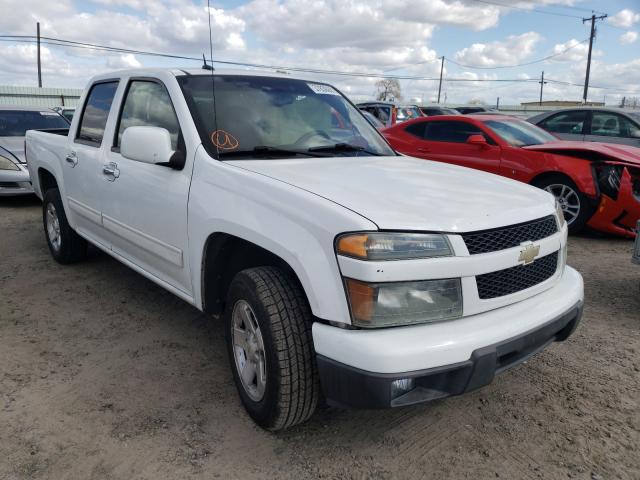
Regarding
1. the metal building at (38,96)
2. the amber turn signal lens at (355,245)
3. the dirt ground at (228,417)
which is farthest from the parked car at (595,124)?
the metal building at (38,96)

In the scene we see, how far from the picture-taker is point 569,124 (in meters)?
9.76

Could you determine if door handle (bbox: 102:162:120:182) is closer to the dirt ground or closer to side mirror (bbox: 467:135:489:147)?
the dirt ground

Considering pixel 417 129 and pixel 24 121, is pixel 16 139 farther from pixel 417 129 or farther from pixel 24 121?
pixel 417 129

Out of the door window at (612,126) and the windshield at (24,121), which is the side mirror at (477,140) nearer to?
the door window at (612,126)

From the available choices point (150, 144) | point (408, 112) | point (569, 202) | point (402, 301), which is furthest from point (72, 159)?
point (408, 112)

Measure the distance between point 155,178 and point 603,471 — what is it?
2710 millimetres

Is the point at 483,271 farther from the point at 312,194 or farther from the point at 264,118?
the point at 264,118

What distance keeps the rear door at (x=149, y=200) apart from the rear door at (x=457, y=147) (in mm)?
4884

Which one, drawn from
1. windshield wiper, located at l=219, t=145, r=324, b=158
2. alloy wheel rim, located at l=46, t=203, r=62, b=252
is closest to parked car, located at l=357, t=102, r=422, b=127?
alloy wheel rim, located at l=46, t=203, r=62, b=252

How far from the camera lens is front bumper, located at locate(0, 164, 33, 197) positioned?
25.6 feet

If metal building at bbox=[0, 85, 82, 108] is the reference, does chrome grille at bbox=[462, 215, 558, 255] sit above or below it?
below

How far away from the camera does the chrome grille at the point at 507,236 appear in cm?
213

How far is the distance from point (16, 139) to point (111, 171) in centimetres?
616

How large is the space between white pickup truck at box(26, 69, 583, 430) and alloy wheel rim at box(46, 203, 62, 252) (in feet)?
5.50
